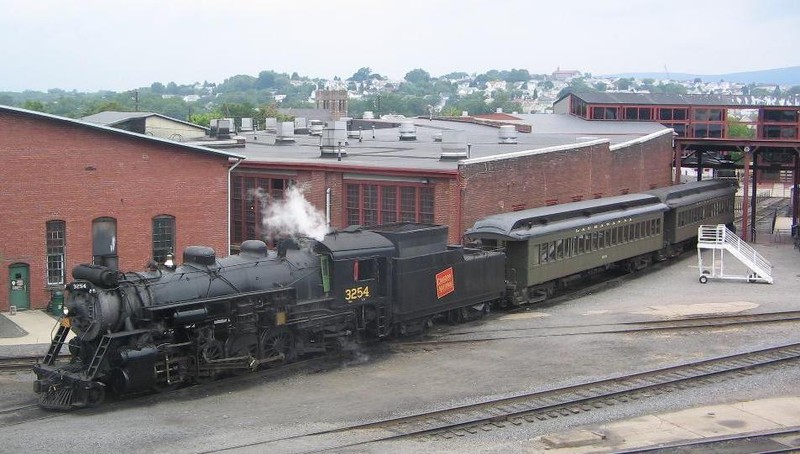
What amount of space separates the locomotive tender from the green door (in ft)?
24.5

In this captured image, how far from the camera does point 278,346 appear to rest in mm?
20359

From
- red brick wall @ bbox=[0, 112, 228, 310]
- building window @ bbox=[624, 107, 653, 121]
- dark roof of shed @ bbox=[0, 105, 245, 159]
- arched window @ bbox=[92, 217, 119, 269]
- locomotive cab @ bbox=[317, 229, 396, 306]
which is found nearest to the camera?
locomotive cab @ bbox=[317, 229, 396, 306]

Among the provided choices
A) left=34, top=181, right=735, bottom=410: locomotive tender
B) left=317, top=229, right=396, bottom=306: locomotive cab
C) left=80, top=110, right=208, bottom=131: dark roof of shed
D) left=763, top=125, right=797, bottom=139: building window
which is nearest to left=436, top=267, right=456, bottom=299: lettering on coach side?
left=34, top=181, right=735, bottom=410: locomotive tender

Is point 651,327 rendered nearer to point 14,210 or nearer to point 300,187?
point 300,187

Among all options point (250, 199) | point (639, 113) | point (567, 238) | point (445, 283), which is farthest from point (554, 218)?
point (639, 113)

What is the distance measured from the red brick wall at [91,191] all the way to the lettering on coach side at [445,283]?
34.5 ft

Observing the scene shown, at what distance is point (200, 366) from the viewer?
62.0 feet

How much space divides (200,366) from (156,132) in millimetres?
33035

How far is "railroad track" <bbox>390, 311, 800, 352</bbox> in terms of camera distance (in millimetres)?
23484

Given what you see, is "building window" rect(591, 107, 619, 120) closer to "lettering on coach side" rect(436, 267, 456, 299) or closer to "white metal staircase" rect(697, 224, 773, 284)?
"white metal staircase" rect(697, 224, 773, 284)

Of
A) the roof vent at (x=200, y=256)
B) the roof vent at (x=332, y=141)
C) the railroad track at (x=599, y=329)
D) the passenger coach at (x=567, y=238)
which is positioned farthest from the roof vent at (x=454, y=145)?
the roof vent at (x=200, y=256)

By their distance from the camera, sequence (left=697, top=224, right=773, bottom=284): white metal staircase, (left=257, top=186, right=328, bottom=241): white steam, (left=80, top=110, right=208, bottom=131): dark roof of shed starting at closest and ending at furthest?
(left=257, top=186, right=328, bottom=241): white steam → (left=697, top=224, right=773, bottom=284): white metal staircase → (left=80, top=110, right=208, bottom=131): dark roof of shed

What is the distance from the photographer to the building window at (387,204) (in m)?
31.5

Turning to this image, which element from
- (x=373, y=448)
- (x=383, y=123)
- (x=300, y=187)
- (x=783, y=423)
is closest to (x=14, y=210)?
(x=300, y=187)
